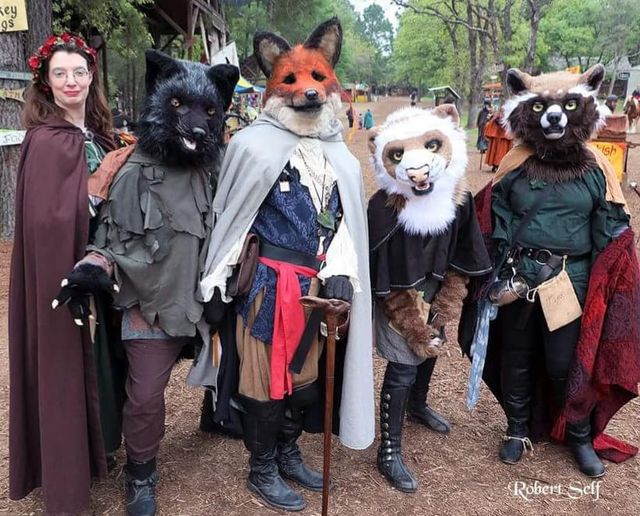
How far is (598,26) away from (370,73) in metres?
42.4

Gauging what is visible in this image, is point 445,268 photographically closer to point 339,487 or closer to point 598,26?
point 339,487

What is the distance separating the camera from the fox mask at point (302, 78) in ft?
7.43

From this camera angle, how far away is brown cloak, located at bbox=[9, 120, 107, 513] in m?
2.13

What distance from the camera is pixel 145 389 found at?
2.31 metres

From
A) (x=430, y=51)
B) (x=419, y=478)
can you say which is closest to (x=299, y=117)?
(x=419, y=478)

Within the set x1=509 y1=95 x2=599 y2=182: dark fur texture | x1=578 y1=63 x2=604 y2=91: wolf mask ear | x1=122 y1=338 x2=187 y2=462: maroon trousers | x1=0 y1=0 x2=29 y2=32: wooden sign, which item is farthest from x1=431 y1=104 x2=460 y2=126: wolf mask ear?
x1=0 y1=0 x2=29 y2=32: wooden sign

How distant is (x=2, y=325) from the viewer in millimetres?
4625

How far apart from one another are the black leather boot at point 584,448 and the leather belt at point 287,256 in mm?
1664

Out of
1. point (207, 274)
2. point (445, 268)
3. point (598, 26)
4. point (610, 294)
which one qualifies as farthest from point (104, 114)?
point (598, 26)

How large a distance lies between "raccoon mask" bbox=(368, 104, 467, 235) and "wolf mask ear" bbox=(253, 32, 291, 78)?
1.87ft

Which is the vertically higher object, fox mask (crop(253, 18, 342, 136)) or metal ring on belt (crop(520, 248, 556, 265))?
fox mask (crop(253, 18, 342, 136))

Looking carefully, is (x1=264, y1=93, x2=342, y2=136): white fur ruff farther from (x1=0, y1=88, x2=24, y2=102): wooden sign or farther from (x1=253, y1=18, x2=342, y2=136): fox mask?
(x1=0, y1=88, x2=24, y2=102): wooden sign

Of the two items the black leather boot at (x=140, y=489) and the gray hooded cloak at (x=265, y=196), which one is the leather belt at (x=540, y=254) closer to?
the gray hooded cloak at (x=265, y=196)

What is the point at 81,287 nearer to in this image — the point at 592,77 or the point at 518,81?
the point at 518,81
